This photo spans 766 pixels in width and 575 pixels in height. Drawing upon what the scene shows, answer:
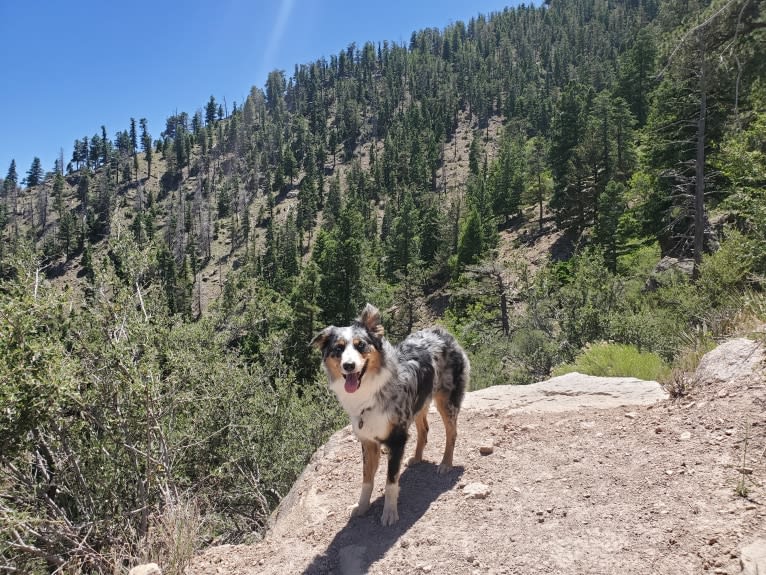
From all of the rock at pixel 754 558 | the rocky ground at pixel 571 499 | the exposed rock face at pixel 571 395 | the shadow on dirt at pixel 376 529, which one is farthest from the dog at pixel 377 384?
the rock at pixel 754 558

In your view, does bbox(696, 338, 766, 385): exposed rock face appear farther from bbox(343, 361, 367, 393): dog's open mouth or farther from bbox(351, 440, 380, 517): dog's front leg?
bbox(343, 361, 367, 393): dog's open mouth

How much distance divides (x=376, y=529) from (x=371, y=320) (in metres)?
1.94

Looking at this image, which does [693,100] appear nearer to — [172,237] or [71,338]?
[71,338]

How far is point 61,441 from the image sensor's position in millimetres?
5625

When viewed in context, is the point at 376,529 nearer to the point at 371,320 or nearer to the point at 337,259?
the point at 371,320

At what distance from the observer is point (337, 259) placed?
3678 cm

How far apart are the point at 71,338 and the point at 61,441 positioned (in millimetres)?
1390

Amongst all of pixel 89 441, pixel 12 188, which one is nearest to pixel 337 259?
pixel 89 441

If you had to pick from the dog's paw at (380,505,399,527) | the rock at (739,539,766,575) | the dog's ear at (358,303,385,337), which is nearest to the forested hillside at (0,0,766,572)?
the dog's paw at (380,505,399,527)

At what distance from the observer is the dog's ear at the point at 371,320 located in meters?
4.08

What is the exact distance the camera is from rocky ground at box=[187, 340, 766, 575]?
10.2 ft

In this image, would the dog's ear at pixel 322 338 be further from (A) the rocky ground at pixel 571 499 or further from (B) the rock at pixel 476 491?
(B) the rock at pixel 476 491

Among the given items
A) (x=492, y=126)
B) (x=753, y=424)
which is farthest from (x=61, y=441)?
(x=492, y=126)

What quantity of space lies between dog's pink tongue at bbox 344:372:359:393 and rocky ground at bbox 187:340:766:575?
55.6 inches
